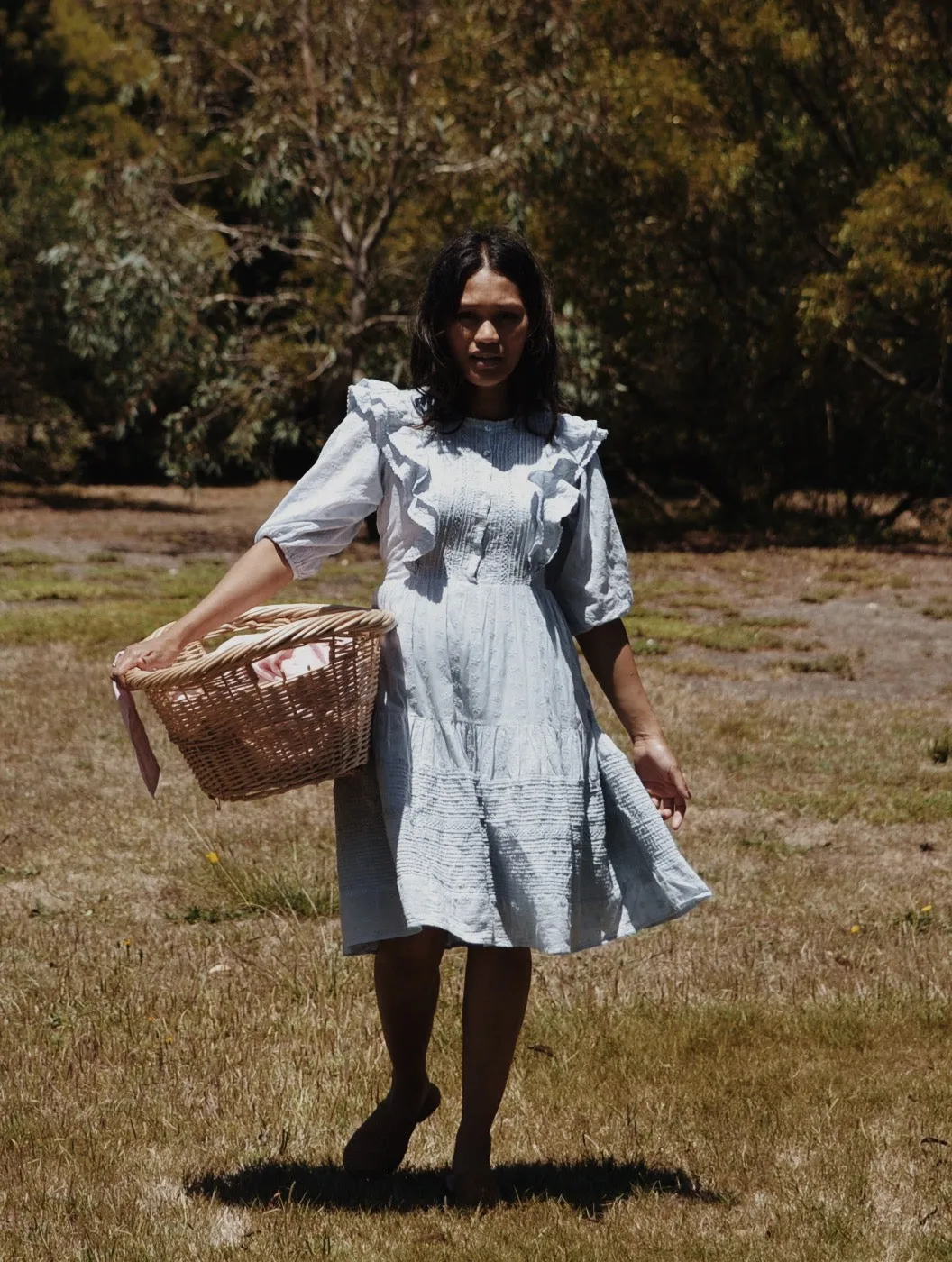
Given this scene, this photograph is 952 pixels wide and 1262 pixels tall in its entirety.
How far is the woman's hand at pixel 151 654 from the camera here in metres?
3.24

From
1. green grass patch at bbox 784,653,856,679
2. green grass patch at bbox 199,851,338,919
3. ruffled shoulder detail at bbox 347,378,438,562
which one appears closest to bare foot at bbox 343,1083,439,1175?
ruffled shoulder detail at bbox 347,378,438,562

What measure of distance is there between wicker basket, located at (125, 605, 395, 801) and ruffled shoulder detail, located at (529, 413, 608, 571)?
339mm

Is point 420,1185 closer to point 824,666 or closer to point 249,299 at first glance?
point 824,666

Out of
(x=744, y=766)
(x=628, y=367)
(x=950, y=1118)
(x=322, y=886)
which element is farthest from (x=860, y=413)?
(x=950, y=1118)

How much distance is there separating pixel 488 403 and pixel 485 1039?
1273mm

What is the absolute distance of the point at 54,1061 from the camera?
433cm

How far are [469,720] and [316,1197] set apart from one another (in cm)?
108

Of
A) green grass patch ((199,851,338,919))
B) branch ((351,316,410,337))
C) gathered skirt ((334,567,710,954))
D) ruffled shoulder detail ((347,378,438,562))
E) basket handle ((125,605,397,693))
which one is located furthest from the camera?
branch ((351,316,410,337))

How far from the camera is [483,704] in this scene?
3.29 metres

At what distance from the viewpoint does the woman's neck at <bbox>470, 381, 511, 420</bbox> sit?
351 cm

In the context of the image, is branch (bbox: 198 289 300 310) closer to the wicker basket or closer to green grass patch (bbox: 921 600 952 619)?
green grass patch (bbox: 921 600 952 619)

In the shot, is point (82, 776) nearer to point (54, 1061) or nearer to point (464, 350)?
point (54, 1061)

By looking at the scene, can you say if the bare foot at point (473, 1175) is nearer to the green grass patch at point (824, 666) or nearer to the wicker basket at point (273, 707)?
the wicker basket at point (273, 707)

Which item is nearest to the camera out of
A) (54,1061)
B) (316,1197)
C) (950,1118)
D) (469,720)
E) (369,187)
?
(469,720)
